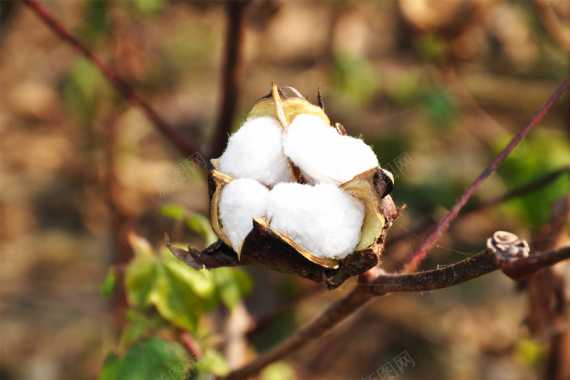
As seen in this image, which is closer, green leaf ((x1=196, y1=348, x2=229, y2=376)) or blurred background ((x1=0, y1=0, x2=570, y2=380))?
green leaf ((x1=196, y1=348, x2=229, y2=376))

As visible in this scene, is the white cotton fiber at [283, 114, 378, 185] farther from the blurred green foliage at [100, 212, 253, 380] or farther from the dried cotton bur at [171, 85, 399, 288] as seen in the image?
the blurred green foliage at [100, 212, 253, 380]

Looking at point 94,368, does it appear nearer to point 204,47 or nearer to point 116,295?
point 116,295

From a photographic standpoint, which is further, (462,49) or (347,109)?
(347,109)

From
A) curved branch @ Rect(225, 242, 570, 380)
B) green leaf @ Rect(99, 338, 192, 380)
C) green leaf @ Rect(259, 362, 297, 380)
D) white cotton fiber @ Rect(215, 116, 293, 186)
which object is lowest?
green leaf @ Rect(259, 362, 297, 380)

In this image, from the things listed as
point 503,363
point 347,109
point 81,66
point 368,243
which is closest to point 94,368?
point 81,66

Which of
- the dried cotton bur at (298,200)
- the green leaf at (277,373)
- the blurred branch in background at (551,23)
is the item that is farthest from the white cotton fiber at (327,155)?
the blurred branch in background at (551,23)

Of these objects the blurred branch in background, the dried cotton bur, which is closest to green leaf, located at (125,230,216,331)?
the dried cotton bur

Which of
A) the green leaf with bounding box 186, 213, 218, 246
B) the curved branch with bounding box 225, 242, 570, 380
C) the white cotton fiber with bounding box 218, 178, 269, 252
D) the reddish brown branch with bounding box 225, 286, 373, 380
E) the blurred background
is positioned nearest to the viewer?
the curved branch with bounding box 225, 242, 570, 380

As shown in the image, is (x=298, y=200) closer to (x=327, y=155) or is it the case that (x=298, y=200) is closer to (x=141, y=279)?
(x=327, y=155)
